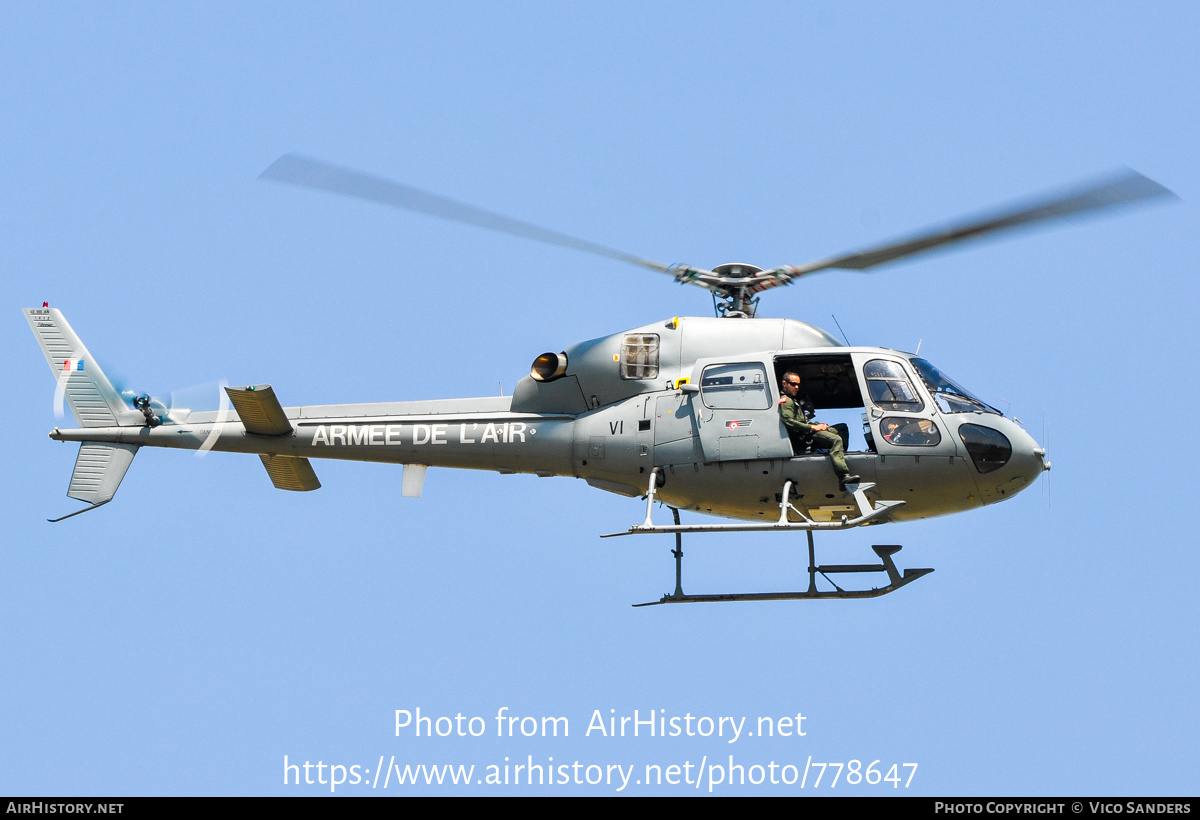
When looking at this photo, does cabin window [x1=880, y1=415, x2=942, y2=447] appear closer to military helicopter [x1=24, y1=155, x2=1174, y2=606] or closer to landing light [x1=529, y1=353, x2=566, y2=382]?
military helicopter [x1=24, y1=155, x2=1174, y2=606]

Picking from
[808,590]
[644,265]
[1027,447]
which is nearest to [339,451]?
[644,265]

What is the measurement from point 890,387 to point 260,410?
725cm

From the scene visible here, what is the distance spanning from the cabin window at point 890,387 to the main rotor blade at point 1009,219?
1.15 metres

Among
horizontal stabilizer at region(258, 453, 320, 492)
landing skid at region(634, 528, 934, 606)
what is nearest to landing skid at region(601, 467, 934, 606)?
landing skid at region(634, 528, 934, 606)

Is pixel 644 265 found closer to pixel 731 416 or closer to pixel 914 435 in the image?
pixel 731 416

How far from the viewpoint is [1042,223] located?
12758 millimetres

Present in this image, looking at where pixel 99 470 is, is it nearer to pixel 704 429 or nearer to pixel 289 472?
pixel 289 472

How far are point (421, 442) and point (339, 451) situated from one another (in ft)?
3.47

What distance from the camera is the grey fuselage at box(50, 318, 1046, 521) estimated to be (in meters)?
14.4

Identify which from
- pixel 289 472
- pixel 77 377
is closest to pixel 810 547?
pixel 289 472

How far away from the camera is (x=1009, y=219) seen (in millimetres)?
12766

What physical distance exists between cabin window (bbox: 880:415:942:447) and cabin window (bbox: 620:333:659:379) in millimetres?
2627

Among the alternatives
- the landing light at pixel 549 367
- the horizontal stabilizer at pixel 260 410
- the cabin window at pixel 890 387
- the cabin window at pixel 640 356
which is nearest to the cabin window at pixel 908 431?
the cabin window at pixel 890 387

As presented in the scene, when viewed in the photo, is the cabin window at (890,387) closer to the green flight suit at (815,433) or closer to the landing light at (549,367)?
the green flight suit at (815,433)
